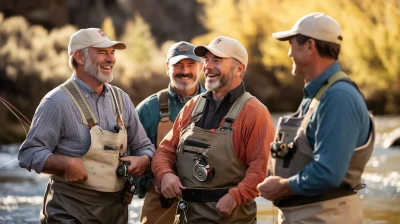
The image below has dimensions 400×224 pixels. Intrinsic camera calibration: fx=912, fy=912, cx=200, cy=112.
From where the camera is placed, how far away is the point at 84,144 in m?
5.29

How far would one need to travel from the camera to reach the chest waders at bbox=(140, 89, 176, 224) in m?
6.46

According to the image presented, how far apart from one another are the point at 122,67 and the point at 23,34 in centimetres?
546

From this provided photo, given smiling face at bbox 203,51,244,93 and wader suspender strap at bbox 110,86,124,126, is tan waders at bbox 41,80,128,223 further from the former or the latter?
smiling face at bbox 203,51,244,93

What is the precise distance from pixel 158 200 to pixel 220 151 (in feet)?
4.94

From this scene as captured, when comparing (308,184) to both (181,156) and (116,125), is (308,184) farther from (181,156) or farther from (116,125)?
(116,125)

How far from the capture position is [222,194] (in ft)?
16.7

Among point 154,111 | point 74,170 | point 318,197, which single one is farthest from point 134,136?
point 318,197

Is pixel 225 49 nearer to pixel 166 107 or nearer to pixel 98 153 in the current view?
pixel 98 153

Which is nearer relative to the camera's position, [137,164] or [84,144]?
[84,144]

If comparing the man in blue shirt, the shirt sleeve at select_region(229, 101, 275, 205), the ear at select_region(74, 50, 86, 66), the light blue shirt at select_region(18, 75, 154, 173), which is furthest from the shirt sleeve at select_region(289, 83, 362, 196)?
the ear at select_region(74, 50, 86, 66)

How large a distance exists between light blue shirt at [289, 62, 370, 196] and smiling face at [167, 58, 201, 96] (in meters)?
2.44

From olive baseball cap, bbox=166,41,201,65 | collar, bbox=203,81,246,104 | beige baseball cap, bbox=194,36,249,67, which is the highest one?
beige baseball cap, bbox=194,36,249,67

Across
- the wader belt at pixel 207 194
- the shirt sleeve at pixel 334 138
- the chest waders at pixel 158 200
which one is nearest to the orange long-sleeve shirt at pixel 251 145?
the wader belt at pixel 207 194

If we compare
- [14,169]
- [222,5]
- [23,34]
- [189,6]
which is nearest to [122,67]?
[23,34]
